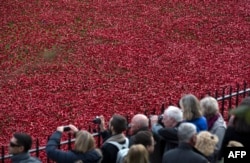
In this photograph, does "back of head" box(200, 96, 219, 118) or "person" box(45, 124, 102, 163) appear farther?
"back of head" box(200, 96, 219, 118)

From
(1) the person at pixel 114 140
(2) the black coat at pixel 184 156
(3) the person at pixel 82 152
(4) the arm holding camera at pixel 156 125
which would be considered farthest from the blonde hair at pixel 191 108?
(3) the person at pixel 82 152

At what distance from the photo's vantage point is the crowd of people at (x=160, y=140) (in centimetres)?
852

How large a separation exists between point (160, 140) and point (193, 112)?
69cm

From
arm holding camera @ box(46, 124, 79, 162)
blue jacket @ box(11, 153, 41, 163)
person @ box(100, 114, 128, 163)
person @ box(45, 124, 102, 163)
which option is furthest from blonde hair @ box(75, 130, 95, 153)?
blue jacket @ box(11, 153, 41, 163)

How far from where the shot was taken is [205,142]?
341 inches

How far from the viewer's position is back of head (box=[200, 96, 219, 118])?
9742 mm

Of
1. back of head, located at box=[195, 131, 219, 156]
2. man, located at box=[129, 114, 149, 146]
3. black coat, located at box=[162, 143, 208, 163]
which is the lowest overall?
black coat, located at box=[162, 143, 208, 163]

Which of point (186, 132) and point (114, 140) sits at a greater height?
point (186, 132)

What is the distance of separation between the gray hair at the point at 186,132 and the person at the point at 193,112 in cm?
77

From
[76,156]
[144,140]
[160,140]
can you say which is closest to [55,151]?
[76,156]

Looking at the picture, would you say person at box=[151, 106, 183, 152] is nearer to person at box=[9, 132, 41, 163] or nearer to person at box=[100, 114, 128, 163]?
person at box=[100, 114, 128, 163]

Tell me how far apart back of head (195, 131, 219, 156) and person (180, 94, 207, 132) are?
2.61 feet

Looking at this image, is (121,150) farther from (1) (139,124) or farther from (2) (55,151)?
(2) (55,151)

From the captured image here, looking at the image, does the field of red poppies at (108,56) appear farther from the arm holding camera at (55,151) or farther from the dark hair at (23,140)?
the dark hair at (23,140)
